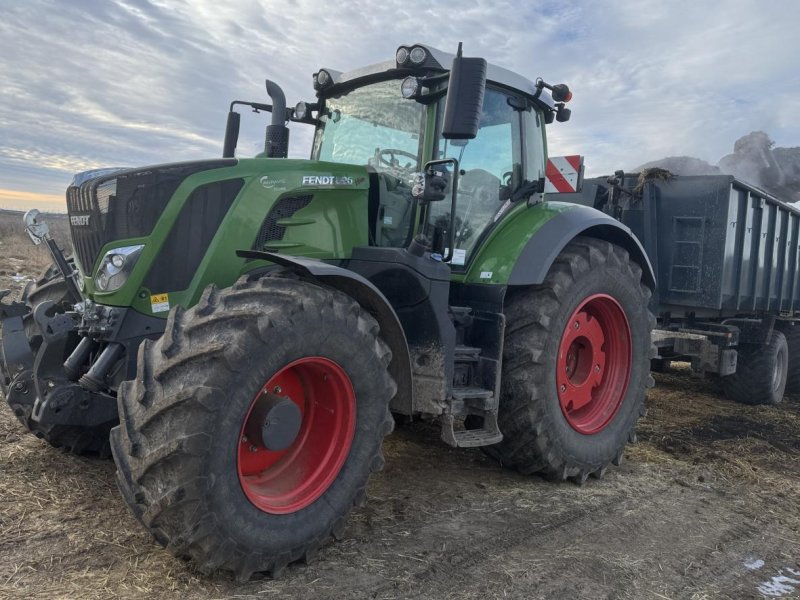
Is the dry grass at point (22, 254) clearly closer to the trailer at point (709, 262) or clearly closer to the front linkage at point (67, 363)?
the front linkage at point (67, 363)

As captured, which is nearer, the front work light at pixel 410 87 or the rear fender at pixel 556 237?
the front work light at pixel 410 87

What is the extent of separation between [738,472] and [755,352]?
11.3 ft

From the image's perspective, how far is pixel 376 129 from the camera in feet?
14.6

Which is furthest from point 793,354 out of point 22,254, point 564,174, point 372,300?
point 22,254

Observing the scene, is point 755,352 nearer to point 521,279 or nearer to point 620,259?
point 620,259

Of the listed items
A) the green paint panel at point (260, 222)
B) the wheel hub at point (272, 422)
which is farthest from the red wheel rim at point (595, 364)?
the wheel hub at point (272, 422)

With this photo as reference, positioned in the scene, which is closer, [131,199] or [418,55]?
[131,199]

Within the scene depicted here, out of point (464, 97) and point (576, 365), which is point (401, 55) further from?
point (576, 365)

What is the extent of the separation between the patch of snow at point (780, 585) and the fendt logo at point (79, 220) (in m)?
4.01

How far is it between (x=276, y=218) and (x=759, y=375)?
671cm

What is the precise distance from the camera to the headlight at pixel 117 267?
3.35 meters

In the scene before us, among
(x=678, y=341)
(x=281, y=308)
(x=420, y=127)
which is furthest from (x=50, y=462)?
(x=678, y=341)

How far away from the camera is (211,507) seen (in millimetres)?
2691

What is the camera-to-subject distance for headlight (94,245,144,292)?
3348 millimetres
